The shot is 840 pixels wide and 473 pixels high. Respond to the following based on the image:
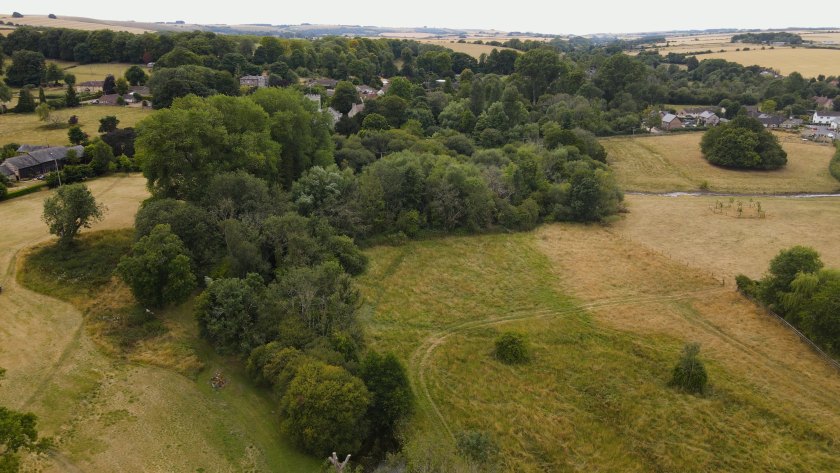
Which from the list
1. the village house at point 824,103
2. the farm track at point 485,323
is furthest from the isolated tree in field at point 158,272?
the village house at point 824,103

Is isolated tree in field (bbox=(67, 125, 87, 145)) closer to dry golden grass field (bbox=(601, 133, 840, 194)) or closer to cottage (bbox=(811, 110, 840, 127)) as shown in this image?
dry golden grass field (bbox=(601, 133, 840, 194))

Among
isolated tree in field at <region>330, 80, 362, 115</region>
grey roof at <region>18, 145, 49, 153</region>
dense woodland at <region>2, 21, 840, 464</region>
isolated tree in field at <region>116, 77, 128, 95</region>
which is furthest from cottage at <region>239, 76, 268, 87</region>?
grey roof at <region>18, 145, 49, 153</region>

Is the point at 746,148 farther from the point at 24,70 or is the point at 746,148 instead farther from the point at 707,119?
the point at 24,70

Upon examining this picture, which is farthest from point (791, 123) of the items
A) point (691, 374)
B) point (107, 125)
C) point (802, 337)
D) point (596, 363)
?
point (107, 125)

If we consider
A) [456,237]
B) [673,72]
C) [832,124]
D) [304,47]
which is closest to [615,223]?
[456,237]

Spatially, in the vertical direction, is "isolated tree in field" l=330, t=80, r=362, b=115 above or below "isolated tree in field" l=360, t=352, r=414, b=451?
above

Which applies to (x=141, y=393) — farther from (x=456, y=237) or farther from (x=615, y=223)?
(x=615, y=223)
